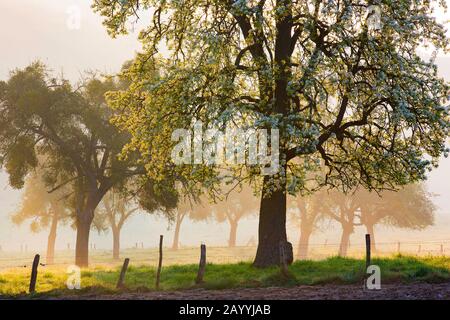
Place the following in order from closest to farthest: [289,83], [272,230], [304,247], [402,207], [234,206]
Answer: [289,83], [272,230], [304,247], [402,207], [234,206]

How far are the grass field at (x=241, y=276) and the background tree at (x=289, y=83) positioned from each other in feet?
6.72

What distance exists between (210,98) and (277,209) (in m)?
→ 7.10

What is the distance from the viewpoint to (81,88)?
44625mm

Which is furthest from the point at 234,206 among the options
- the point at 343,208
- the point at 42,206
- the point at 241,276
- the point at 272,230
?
the point at 241,276

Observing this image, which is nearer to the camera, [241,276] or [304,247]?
[241,276]

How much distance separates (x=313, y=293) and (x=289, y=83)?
29.4 feet

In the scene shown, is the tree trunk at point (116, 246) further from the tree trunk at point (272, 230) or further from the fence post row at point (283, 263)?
the fence post row at point (283, 263)

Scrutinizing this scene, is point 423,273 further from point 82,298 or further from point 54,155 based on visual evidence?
point 54,155

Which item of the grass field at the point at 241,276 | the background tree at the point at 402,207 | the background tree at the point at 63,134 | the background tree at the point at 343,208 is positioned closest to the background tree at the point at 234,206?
the background tree at the point at 343,208

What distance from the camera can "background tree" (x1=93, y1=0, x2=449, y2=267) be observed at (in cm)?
2369

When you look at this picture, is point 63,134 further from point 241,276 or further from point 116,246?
point 116,246

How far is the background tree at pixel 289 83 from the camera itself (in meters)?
23.7

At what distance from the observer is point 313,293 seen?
19641mm
